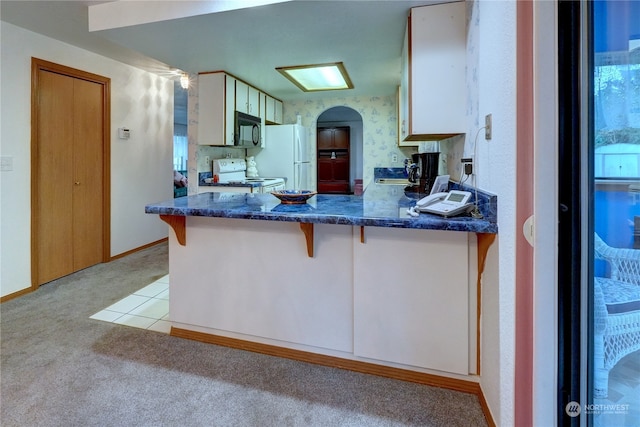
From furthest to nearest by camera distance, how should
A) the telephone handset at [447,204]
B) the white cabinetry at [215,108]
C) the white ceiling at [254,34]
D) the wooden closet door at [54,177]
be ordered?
the white cabinetry at [215,108] < the wooden closet door at [54,177] < the white ceiling at [254,34] < the telephone handset at [447,204]

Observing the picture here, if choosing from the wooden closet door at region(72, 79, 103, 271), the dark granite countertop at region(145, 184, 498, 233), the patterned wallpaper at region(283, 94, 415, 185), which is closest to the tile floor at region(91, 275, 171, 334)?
the dark granite countertop at region(145, 184, 498, 233)

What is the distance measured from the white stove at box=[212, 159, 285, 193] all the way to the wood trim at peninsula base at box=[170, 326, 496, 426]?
2109 mm

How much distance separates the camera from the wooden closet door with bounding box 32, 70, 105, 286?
304cm

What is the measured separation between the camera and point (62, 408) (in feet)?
4.96

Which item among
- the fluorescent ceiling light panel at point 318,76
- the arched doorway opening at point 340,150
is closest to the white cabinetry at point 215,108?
the fluorescent ceiling light panel at point 318,76

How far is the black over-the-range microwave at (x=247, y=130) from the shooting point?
3.88 meters

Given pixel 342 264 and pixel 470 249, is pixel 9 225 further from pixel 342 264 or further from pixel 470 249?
pixel 470 249

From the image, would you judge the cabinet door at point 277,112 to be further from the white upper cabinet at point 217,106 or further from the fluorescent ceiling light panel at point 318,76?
the white upper cabinet at point 217,106

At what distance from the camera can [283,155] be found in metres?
4.88

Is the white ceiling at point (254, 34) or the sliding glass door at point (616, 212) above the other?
the white ceiling at point (254, 34)

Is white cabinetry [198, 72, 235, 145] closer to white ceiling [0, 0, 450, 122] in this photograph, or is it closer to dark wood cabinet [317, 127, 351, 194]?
white ceiling [0, 0, 450, 122]

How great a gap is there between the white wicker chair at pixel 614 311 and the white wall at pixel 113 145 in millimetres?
3829

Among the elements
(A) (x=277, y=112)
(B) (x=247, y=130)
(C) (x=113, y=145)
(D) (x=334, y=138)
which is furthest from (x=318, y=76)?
(D) (x=334, y=138)

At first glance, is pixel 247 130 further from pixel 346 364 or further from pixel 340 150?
pixel 340 150
